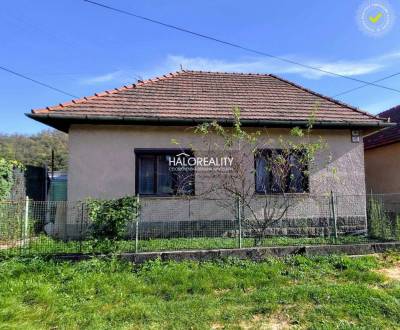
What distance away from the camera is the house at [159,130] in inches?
394

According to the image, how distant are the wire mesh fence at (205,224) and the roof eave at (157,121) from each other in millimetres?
2033

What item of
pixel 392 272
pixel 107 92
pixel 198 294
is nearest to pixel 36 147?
pixel 107 92

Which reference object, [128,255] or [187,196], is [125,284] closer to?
[128,255]

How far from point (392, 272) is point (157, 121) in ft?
21.1

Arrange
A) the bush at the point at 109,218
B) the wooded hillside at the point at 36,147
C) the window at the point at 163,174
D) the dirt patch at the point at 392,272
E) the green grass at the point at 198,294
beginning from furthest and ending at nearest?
the wooded hillside at the point at 36,147
the window at the point at 163,174
the bush at the point at 109,218
the dirt patch at the point at 392,272
the green grass at the point at 198,294

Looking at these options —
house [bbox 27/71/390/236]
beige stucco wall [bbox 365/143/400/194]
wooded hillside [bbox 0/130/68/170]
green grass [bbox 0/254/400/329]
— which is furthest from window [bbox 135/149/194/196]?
wooded hillside [bbox 0/130/68/170]

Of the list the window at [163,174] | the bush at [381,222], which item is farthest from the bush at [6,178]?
the bush at [381,222]

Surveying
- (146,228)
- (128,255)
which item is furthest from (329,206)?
(128,255)

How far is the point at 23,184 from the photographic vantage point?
34.0 ft

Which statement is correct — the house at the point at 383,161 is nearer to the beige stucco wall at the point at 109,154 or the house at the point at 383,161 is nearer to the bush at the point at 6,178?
the beige stucco wall at the point at 109,154

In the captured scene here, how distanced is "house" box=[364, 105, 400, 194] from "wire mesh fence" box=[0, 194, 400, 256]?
2147 mm

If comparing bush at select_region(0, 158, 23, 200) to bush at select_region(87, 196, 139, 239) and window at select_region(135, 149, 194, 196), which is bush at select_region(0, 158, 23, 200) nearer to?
bush at select_region(87, 196, 139, 239)

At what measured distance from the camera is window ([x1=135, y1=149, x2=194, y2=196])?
10430mm

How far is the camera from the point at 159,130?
34.3ft
